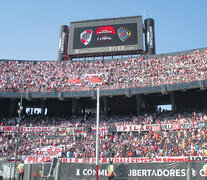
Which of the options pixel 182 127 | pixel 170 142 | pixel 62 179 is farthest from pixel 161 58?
pixel 62 179

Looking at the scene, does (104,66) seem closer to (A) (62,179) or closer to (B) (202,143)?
(B) (202,143)

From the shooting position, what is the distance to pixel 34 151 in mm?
30156

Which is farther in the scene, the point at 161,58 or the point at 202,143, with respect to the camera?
the point at 161,58

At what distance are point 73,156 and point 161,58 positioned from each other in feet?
70.3

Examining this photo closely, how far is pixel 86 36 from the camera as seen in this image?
46.8 m

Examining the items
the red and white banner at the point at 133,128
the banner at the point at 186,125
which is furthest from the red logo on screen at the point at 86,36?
the banner at the point at 186,125

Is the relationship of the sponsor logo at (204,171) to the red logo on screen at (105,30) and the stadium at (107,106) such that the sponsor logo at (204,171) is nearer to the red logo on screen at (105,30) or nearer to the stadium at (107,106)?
the stadium at (107,106)

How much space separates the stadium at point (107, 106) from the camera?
23.9 meters

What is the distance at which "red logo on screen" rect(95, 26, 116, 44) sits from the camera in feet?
150

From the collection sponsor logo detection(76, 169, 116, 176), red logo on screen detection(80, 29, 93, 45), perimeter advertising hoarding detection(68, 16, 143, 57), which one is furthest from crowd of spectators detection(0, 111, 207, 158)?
red logo on screen detection(80, 29, 93, 45)

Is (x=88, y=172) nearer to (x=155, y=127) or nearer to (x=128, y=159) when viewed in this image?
(x=128, y=159)

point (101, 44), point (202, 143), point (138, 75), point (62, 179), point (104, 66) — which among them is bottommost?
point (62, 179)

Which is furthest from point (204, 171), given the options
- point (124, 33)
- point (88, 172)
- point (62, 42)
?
point (62, 42)

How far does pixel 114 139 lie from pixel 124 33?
21541 mm
